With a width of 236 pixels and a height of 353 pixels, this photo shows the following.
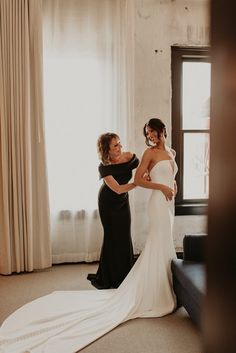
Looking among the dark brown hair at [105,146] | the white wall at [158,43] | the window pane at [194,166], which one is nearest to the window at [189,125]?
the window pane at [194,166]

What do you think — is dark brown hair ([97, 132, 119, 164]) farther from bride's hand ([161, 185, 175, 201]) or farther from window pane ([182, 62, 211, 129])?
window pane ([182, 62, 211, 129])

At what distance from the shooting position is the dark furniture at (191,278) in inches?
98.3

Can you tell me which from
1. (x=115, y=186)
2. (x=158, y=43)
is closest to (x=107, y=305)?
(x=115, y=186)

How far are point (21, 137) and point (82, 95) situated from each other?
2.59 ft

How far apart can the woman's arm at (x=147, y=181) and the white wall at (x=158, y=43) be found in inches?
41.2

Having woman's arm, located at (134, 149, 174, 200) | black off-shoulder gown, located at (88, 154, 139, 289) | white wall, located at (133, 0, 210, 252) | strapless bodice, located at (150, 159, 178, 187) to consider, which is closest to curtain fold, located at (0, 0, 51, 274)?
black off-shoulder gown, located at (88, 154, 139, 289)

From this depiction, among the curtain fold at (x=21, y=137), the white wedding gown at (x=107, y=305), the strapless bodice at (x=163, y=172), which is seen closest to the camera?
the white wedding gown at (x=107, y=305)

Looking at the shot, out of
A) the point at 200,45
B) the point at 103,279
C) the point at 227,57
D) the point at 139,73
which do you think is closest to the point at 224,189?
the point at 227,57

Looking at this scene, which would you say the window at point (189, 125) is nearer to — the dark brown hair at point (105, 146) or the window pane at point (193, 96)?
the window pane at point (193, 96)

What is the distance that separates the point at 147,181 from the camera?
315 cm

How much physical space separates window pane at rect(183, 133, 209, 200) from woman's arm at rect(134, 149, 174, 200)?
1374 mm

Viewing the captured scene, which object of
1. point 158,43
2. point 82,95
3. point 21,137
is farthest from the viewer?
point 158,43

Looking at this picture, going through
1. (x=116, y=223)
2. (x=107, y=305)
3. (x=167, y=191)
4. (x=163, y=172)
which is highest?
(x=163, y=172)

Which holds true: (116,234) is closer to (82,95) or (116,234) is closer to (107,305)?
(107,305)
